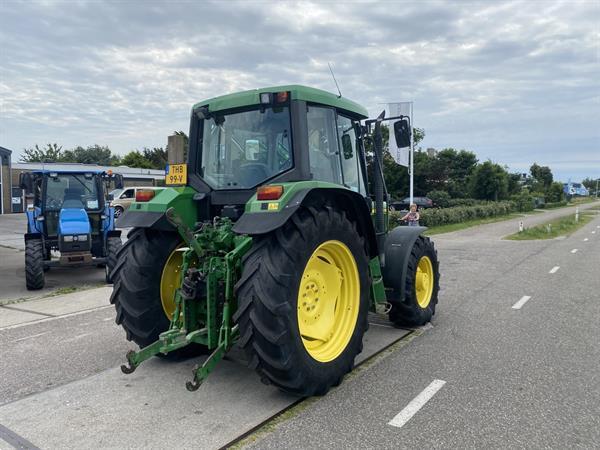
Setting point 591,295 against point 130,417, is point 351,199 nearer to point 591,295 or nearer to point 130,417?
point 130,417

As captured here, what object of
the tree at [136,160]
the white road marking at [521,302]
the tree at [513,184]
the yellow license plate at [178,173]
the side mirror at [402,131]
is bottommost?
the white road marking at [521,302]

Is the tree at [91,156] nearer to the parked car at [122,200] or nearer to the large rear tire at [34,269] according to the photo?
the parked car at [122,200]

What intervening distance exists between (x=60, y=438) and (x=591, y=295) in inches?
323

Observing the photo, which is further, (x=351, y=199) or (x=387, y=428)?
(x=351, y=199)

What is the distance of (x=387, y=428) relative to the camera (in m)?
3.38

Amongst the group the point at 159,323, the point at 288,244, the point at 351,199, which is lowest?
the point at 159,323

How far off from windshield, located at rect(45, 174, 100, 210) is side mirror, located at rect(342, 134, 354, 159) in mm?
7335

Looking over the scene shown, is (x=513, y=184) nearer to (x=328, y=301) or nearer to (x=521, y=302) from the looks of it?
(x=521, y=302)

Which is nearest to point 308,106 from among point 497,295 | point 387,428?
point 387,428

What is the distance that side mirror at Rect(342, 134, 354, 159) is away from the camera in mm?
4867

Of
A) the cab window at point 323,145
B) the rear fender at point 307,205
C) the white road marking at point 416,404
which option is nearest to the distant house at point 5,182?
the cab window at point 323,145

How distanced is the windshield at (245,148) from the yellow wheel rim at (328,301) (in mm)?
920

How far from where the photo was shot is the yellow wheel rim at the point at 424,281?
5.97 m

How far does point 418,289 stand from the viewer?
6.02m
